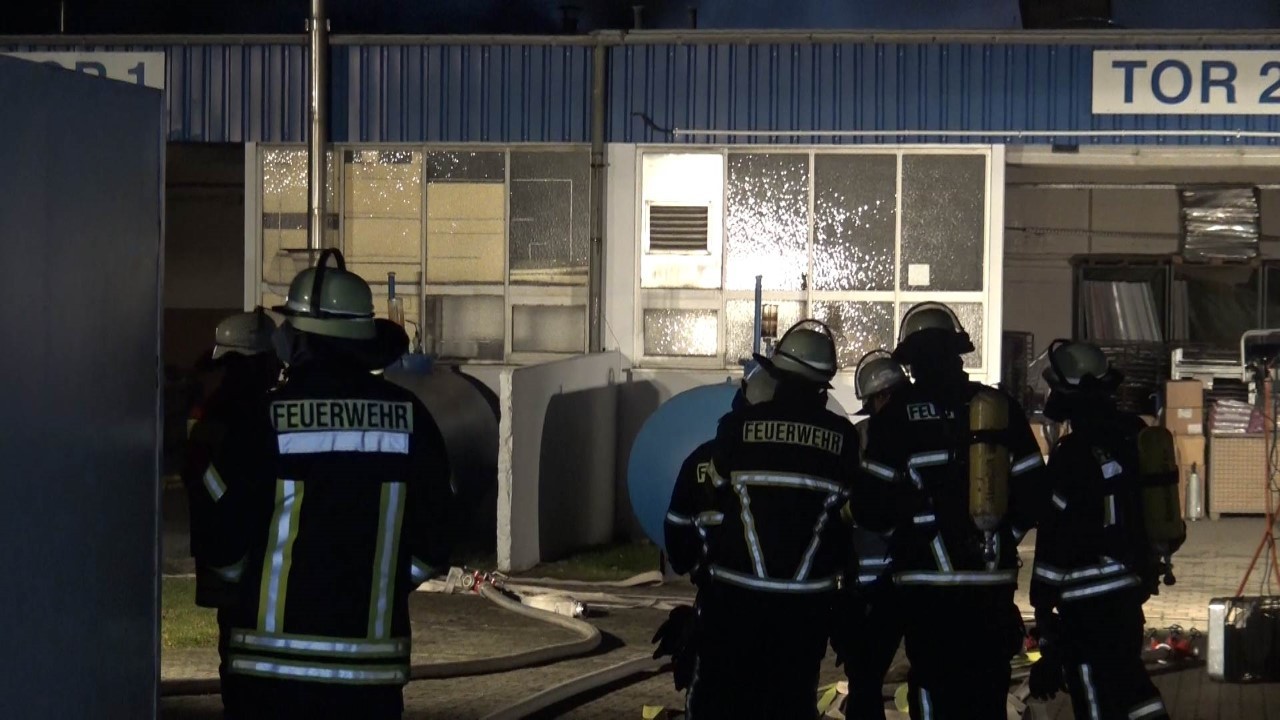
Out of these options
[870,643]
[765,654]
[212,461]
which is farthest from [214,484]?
[870,643]

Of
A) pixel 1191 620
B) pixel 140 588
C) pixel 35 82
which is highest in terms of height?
pixel 35 82

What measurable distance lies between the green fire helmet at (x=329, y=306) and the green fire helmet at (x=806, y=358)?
1.77m

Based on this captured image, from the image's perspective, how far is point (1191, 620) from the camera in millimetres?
11234

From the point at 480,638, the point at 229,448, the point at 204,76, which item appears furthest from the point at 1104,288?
the point at 229,448

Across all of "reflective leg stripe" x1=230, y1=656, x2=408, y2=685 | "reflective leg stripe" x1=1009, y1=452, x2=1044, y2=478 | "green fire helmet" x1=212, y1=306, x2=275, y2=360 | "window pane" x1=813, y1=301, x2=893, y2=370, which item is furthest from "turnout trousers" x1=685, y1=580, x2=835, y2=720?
"window pane" x1=813, y1=301, x2=893, y2=370

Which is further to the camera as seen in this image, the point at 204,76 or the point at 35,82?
the point at 204,76

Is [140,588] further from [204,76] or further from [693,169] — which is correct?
[204,76]

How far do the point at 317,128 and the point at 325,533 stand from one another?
12.2 meters

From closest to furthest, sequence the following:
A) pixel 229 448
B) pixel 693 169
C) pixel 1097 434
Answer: pixel 229 448
pixel 1097 434
pixel 693 169

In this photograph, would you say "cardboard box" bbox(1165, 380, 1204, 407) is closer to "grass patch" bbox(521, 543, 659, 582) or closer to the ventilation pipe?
"grass patch" bbox(521, 543, 659, 582)

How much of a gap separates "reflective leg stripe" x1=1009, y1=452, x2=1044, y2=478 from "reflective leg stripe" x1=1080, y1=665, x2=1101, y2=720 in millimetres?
910

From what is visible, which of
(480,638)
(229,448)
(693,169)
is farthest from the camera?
(693,169)

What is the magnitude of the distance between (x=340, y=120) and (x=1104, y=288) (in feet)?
36.1

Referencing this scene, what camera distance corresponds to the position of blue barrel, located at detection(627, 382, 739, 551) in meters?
11.3
